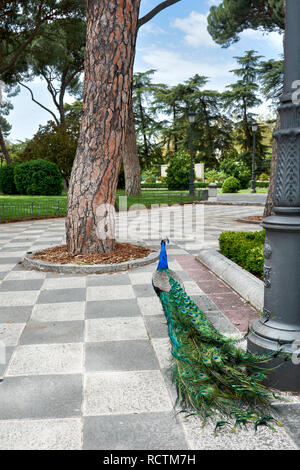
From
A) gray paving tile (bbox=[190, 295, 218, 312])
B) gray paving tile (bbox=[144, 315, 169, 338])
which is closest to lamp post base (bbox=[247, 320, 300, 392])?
gray paving tile (bbox=[144, 315, 169, 338])

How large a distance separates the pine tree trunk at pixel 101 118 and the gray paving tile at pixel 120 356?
315 cm

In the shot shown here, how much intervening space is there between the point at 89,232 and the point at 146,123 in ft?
141

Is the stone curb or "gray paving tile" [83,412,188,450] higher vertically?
the stone curb

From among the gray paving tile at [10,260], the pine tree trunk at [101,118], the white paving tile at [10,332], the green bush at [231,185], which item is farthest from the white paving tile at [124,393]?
the green bush at [231,185]

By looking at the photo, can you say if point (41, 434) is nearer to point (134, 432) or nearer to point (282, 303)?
point (134, 432)

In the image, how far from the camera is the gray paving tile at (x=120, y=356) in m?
3.04

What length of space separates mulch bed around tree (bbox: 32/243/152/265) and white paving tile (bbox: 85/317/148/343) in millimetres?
2216

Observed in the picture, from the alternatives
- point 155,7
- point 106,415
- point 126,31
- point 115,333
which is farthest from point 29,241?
point 155,7

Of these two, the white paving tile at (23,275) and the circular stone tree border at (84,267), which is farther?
the circular stone tree border at (84,267)

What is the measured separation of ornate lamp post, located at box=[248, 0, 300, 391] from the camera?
104 inches

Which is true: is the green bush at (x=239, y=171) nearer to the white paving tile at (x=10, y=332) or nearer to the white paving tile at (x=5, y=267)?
the white paving tile at (x=5, y=267)

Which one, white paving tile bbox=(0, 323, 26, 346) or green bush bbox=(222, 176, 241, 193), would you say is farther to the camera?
green bush bbox=(222, 176, 241, 193)

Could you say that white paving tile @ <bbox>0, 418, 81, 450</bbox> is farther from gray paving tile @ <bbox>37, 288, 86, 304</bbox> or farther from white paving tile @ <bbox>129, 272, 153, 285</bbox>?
white paving tile @ <bbox>129, 272, 153, 285</bbox>

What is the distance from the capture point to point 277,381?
104 inches
